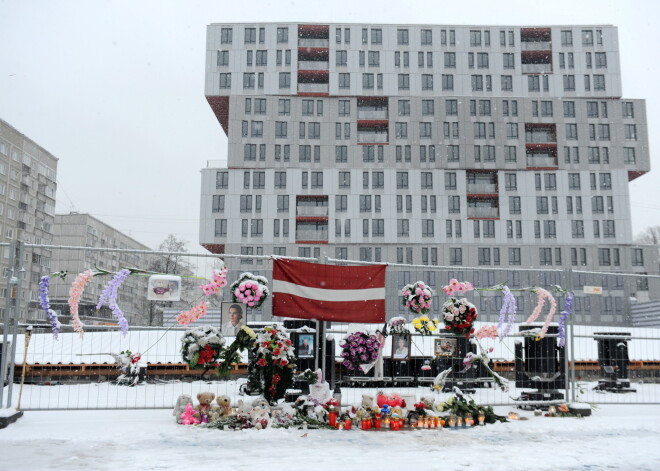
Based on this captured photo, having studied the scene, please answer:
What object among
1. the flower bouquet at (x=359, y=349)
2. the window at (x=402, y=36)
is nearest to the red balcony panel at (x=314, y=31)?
the window at (x=402, y=36)

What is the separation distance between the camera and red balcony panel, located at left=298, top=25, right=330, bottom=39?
61062 millimetres

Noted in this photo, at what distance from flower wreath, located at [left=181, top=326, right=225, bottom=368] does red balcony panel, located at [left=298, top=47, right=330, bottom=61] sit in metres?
56.1

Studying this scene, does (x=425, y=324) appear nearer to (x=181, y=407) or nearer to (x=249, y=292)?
(x=249, y=292)

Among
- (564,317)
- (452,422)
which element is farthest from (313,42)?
(452,422)

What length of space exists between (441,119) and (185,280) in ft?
179

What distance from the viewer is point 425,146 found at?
60438 mm

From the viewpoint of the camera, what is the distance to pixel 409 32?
6162 cm

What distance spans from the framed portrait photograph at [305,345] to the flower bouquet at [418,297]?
202 centimetres

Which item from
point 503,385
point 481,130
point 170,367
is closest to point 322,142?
point 481,130

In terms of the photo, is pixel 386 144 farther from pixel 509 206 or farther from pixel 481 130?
pixel 509 206

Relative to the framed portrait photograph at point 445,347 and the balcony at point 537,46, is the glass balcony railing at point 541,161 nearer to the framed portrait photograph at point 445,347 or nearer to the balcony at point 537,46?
the balcony at point 537,46

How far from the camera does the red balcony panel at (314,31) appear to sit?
61.1 m

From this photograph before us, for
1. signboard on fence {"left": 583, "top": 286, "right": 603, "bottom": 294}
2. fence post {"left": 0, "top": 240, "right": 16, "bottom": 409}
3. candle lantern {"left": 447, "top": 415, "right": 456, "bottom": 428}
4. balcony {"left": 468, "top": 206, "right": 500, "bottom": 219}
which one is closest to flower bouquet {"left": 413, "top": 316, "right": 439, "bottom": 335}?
candle lantern {"left": 447, "top": 415, "right": 456, "bottom": 428}

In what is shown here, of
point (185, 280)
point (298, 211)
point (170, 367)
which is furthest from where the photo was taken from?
point (298, 211)
